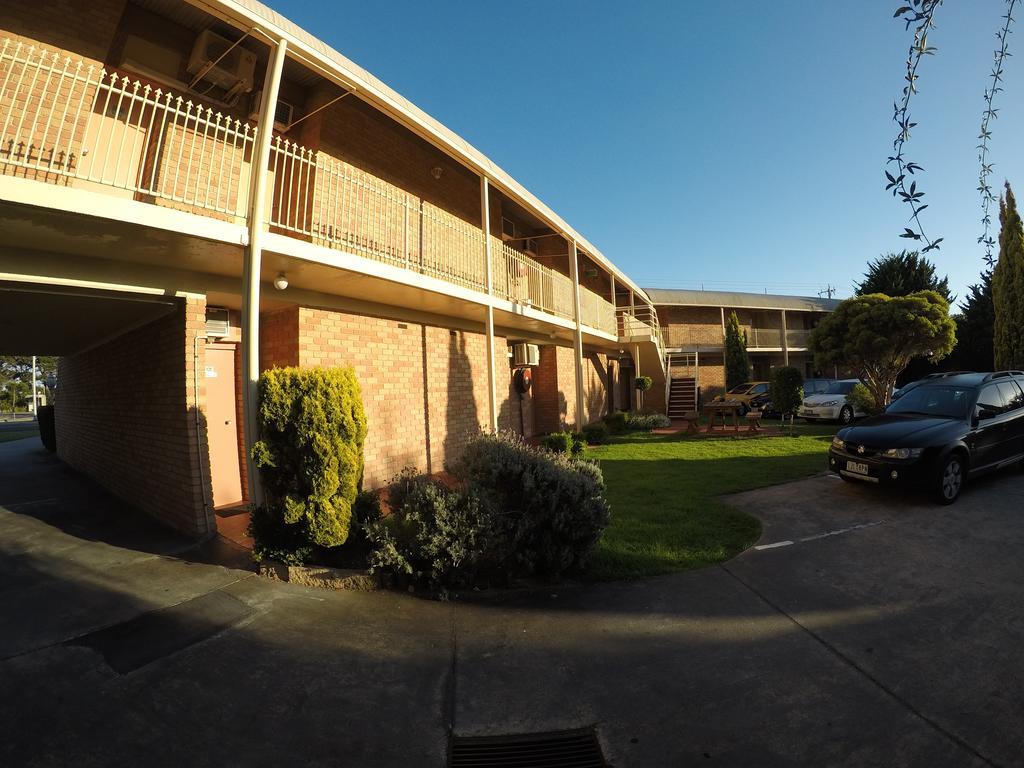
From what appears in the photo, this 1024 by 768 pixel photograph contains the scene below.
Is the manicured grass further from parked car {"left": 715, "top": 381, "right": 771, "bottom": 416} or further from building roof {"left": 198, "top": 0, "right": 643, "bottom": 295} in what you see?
parked car {"left": 715, "top": 381, "right": 771, "bottom": 416}

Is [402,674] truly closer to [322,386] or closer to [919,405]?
[322,386]

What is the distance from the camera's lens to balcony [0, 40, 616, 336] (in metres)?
4.19

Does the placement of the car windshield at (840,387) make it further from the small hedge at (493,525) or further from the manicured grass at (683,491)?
the small hedge at (493,525)

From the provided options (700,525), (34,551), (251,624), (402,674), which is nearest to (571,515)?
(402,674)

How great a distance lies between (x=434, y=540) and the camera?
3.87 metres

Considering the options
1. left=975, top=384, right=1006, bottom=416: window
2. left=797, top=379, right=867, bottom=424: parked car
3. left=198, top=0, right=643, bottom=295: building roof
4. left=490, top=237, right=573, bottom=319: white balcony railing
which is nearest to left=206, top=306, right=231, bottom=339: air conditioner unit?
left=198, top=0, right=643, bottom=295: building roof

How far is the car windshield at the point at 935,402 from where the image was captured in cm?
668

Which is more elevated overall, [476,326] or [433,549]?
[476,326]

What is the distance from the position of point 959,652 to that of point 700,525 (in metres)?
2.65

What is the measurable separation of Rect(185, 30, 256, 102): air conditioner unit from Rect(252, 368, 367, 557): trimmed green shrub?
181 inches

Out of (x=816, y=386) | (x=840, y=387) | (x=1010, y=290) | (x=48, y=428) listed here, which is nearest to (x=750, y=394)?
(x=816, y=386)

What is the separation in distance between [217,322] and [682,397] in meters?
18.3

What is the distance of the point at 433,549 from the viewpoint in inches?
152

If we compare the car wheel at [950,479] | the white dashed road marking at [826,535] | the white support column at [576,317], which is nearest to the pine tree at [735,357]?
the white support column at [576,317]
